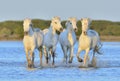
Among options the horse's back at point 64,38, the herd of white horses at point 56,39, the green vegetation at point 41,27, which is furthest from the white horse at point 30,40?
the green vegetation at point 41,27

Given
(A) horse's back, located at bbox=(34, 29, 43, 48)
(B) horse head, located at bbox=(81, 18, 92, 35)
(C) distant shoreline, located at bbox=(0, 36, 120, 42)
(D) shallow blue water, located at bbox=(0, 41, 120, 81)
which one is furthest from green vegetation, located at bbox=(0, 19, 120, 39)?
(B) horse head, located at bbox=(81, 18, 92, 35)

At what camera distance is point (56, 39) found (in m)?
29.0

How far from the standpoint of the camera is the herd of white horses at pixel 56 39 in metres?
27.1

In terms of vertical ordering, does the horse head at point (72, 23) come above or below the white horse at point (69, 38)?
above

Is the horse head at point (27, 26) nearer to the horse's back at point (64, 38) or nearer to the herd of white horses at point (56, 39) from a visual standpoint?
the herd of white horses at point (56, 39)

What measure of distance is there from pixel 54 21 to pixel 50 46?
109cm

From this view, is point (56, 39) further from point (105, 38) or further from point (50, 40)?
point (105, 38)

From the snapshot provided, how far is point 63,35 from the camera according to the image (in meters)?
30.3

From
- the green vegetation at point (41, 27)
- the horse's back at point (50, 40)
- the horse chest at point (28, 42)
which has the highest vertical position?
the horse chest at point (28, 42)

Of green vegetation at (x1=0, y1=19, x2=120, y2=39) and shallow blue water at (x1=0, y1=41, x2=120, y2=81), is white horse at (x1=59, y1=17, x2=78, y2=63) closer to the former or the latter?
shallow blue water at (x1=0, y1=41, x2=120, y2=81)

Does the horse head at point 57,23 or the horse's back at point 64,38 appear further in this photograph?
the horse's back at point 64,38

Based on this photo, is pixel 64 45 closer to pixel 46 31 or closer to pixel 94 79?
pixel 46 31

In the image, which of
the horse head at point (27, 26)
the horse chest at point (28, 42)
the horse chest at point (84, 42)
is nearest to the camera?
the horse head at point (27, 26)

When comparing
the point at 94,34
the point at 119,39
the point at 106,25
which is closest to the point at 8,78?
the point at 94,34
